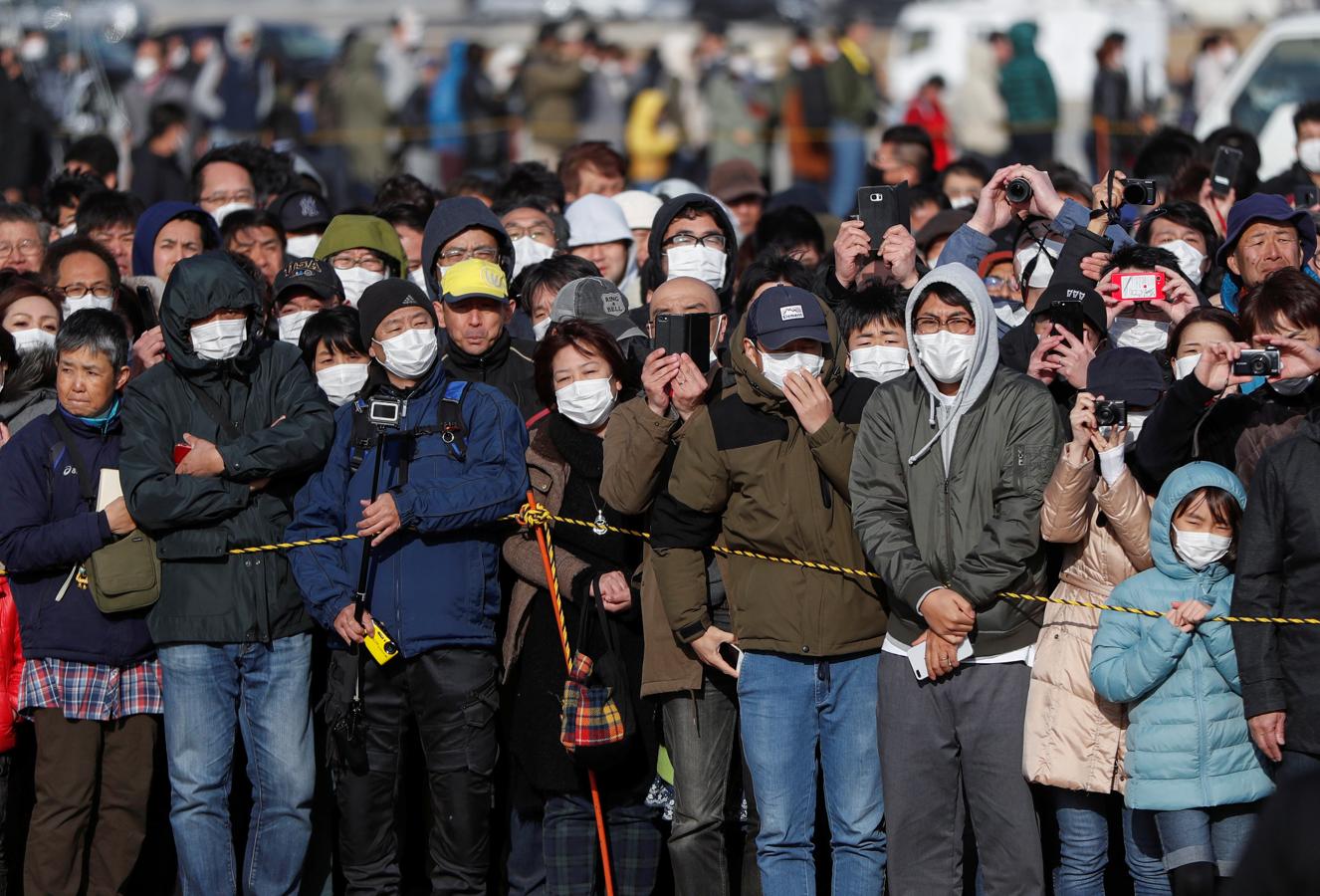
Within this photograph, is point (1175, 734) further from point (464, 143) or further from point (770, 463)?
point (464, 143)

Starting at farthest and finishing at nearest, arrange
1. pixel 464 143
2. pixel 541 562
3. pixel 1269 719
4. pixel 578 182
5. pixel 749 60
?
pixel 749 60 → pixel 464 143 → pixel 578 182 → pixel 541 562 → pixel 1269 719

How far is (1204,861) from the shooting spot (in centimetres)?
616

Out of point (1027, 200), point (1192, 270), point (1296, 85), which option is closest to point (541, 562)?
point (1027, 200)

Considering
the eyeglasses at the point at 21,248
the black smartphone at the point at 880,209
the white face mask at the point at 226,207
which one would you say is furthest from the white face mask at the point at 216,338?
the white face mask at the point at 226,207

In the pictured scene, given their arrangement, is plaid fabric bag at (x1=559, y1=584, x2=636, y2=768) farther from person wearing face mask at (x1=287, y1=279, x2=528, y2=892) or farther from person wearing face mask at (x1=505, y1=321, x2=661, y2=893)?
person wearing face mask at (x1=287, y1=279, x2=528, y2=892)

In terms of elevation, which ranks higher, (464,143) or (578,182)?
(464,143)

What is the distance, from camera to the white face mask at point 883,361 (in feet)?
23.4

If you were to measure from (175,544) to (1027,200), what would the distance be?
3.45 meters

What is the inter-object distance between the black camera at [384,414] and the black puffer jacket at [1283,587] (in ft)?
9.91

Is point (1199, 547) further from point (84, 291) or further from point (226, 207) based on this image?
point (226, 207)

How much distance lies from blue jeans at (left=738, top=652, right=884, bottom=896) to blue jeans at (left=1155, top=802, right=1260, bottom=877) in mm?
965

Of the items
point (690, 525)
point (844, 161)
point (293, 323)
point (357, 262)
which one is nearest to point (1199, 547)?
point (690, 525)

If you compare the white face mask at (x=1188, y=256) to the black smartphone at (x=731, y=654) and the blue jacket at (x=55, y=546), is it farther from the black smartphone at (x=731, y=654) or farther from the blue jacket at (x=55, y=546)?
the blue jacket at (x=55, y=546)

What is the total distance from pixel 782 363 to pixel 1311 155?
211 inches
